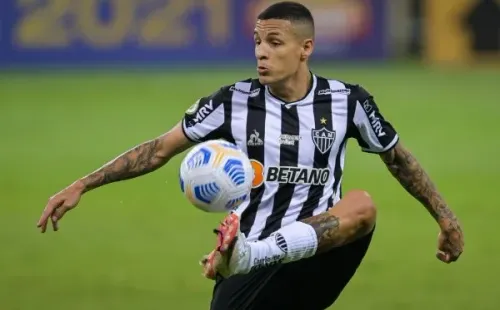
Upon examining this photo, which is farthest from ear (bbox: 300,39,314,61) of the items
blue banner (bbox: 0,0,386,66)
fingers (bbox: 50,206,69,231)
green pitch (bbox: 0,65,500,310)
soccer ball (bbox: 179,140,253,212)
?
blue banner (bbox: 0,0,386,66)

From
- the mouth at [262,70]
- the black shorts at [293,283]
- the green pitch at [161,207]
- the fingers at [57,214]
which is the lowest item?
the green pitch at [161,207]

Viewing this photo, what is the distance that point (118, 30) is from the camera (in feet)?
81.1

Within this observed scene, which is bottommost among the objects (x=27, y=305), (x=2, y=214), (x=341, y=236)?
(x=2, y=214)

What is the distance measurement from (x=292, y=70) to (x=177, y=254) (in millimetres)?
3485

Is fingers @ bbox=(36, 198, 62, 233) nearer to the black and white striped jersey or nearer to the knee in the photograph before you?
the black and white striped jersey

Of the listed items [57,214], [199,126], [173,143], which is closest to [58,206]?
[57,214]

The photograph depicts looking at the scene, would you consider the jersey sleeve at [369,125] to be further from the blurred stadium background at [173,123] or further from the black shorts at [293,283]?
the blurred stadium background at [173,123]

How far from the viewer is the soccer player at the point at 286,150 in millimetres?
6180

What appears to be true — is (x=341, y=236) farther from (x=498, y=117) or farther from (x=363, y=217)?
(x=498, y=117)

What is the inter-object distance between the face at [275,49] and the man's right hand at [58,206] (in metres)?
1.09

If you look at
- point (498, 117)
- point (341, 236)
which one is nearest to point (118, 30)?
point (498, 117)

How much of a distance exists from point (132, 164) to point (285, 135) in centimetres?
79

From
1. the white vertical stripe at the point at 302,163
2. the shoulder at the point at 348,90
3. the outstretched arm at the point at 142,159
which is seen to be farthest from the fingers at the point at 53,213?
the shoulder at the point at 348,90

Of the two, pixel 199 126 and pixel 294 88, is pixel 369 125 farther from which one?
pixel 199 126
